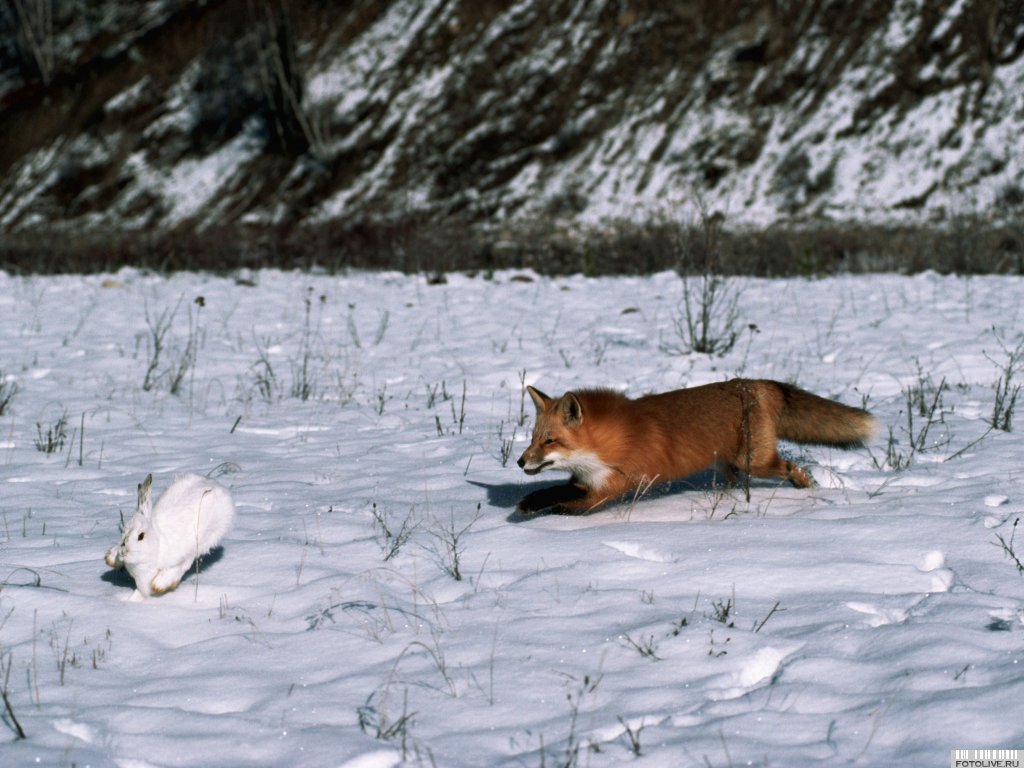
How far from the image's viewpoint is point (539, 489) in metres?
5.25

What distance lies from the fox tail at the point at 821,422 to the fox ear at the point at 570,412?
1.43 meters

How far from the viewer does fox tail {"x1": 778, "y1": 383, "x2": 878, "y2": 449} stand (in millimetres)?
5281

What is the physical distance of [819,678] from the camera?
119 inches

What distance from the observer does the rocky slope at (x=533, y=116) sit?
32.2 meters

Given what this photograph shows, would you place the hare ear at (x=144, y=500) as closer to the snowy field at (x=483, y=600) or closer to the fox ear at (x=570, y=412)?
the snowy field at (x=483, y=600)

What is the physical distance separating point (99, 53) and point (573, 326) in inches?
2117

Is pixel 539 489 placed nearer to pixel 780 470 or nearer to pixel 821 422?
pixel 780 470

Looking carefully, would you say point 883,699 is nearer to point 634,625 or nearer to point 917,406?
point 634,625

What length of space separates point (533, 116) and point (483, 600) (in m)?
37.1

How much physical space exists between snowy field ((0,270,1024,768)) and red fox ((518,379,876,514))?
0.60 feet

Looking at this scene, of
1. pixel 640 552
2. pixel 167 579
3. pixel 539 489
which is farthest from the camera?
pixel 539 489

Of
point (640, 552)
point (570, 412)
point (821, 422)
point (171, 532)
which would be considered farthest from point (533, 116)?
point (171, 532)

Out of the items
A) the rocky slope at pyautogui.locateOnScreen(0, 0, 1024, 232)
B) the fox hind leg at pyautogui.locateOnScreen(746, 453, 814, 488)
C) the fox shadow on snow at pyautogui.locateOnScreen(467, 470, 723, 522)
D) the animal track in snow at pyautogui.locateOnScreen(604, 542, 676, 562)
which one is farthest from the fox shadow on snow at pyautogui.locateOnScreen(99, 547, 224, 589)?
the rocky slope at pyautogui.locateOnScreen(0, 0, 1024, 232)

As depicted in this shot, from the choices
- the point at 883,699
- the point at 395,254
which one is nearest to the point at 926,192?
the point at 395,254
